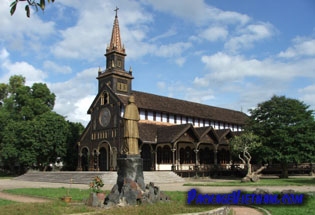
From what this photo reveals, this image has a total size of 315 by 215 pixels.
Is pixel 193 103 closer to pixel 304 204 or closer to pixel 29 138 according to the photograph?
pixel 29 138

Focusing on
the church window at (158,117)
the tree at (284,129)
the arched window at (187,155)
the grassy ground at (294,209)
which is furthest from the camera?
the church window at (158,117)

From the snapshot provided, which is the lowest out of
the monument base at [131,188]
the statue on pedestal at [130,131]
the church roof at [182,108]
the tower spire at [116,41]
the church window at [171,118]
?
the monument base at [131,188]

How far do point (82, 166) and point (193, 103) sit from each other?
18.3 metres

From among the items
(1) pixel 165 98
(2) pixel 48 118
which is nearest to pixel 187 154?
(1) pixel 165 98

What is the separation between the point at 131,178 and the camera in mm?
15203

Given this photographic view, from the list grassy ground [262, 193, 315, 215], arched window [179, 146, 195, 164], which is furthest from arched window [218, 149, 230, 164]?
grassy ground [262, 193, 315, 215]

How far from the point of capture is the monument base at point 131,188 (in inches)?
546

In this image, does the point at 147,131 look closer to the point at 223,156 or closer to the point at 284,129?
the point at 223,156

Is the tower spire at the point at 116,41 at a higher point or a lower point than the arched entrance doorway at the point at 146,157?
higher

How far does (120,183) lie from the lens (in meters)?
15.1

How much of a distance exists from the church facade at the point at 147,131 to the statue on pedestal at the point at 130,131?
20.7 meters

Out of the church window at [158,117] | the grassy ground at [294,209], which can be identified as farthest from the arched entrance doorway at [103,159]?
the grassy ground at [294,209]

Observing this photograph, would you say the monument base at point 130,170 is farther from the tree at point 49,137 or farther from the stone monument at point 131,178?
the tree at point 49,137

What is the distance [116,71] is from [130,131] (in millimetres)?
28060
